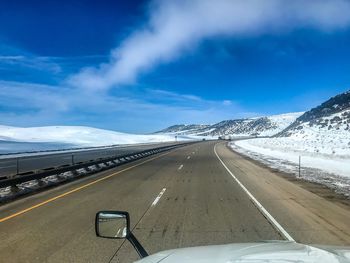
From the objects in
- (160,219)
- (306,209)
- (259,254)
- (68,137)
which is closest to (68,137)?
(68,137)

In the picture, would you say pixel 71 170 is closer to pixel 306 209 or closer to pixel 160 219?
pixel 160 219

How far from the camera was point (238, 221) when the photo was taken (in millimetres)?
9953

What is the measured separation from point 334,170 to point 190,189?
39.6 feet

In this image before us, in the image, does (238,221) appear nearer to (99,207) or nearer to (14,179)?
(99,207)

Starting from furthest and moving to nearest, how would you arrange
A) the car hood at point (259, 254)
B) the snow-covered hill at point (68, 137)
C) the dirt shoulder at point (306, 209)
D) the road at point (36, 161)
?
the snow-covered hill at point (68, 137) → the road at point (36, 161) → the dirt shoulder at point (306, 209) → the car hood at point (259, 254)

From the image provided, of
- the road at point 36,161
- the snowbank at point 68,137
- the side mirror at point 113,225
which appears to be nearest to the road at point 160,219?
the side mirror at point 113,225

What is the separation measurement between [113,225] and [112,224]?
0.6 inches

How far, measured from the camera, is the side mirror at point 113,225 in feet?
15.5

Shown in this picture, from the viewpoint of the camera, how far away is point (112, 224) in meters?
4.88

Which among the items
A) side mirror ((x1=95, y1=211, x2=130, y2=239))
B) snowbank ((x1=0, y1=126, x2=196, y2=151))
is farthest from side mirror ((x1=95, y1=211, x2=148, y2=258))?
snowbank ((x1=0, y1=126, x2=196, y2=151))

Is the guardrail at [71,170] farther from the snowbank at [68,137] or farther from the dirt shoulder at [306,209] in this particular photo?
the snowbank at [68,137]

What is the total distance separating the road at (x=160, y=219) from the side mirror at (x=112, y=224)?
2.09 meters

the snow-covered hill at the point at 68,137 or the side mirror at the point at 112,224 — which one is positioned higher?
the snow-covered hill at the point at 68,137

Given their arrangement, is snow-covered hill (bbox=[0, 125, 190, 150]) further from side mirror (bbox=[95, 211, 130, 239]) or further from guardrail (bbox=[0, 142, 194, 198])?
side mirror (bbox=[95, 211, 130, 239])
